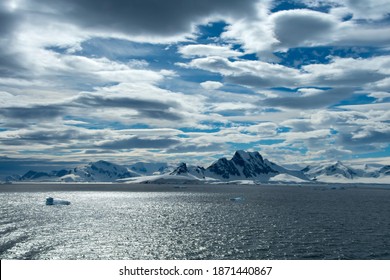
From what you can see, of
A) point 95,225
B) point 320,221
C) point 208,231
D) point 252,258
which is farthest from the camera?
point 320,221

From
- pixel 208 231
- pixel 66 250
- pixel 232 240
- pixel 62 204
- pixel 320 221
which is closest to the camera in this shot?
pixel 66 250

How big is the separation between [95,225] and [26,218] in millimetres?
26497

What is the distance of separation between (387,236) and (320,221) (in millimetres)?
27067

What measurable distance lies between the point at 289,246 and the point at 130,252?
3019cm

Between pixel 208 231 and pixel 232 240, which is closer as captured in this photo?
pixel 232 240

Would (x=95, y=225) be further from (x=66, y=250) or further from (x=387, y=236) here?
(x=387, y=236)

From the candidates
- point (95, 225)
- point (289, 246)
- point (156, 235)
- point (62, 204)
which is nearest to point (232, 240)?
point (289, 246)

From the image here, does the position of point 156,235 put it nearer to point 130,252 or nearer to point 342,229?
point 130,252

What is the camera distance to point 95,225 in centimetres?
9938

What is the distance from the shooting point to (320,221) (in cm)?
10981

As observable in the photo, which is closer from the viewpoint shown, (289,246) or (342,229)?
(289,246)

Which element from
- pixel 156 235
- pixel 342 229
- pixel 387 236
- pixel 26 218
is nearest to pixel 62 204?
pixel 26 218
